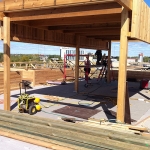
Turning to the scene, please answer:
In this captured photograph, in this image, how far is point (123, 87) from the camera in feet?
19.3

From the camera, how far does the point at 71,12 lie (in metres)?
6.18

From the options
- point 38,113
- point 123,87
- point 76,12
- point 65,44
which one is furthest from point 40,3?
point 65,44

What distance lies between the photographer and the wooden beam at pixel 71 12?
5719 mm

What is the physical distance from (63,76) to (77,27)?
8424mm

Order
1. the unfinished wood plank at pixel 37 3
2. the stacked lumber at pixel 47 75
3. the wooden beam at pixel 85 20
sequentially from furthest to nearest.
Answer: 1. the stacked lumber at pixel 47 75
2. the wooden beam at pixel 85 20
3. the unfinished wood plank at pixel 37 3

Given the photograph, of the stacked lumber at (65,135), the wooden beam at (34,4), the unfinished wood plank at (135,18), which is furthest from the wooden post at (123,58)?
the stacked lumber at (65,135)

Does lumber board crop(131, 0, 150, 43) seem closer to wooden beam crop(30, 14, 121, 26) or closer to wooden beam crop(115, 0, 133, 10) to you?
wooden beam crop(115, 0, 133, 10)

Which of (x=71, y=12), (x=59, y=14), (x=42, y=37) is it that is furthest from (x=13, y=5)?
(x=42, y=37)

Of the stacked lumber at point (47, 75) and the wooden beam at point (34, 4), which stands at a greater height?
the wooden beam at point (34, 4)

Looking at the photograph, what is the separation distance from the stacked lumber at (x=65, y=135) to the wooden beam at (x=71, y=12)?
3.12 metres

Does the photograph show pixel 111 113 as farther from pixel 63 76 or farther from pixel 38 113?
pixel 63 76

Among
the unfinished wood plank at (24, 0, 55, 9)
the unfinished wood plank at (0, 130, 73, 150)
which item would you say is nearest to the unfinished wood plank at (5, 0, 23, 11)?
the unfinished wood plank at (24, 0, 55, 9)

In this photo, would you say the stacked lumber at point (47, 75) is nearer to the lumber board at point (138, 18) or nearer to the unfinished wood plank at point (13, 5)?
the unfinished wood plank at point (13, 5)

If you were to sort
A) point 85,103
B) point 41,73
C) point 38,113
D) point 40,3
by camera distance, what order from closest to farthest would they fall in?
1. point 40,3
2. point 38,113
3. point 85,103
4. point 41,73
